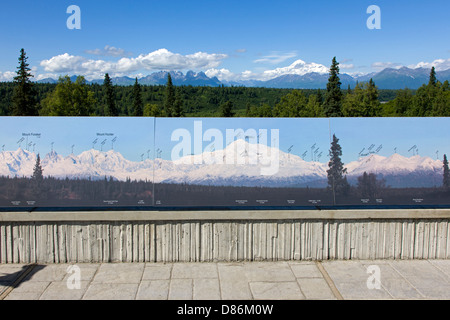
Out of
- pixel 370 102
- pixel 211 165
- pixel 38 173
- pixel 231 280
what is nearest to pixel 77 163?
pixel 38 173

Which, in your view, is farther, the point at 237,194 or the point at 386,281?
the point at 237,194

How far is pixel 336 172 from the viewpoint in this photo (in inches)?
271

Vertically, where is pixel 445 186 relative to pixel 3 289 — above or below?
above

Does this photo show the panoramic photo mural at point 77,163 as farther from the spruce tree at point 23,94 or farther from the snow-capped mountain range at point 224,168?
the spruce tree at point 23,94

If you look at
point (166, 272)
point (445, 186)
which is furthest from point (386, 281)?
point (166, 272)

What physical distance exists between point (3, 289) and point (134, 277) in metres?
1.85

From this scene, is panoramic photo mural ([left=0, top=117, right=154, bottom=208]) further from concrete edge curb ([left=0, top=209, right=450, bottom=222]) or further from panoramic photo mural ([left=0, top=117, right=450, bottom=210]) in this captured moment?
concrete edge curb ([left=0, top=209, right=450, bottom=222])

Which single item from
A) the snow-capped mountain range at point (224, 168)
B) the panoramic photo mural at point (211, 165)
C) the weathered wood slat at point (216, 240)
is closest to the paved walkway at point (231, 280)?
the weathered wood slat at point (216, 240)

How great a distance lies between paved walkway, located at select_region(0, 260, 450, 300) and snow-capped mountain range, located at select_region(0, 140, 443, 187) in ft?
4.60

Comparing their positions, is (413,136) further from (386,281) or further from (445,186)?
(386,281)

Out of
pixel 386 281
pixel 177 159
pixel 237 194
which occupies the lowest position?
pixel 386 281

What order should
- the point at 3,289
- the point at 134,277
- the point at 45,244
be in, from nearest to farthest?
1. the point at 3,289
2. the point at 134,277
3. the point at 45,244

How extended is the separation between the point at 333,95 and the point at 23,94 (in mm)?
49803

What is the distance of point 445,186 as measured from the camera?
6.97m
